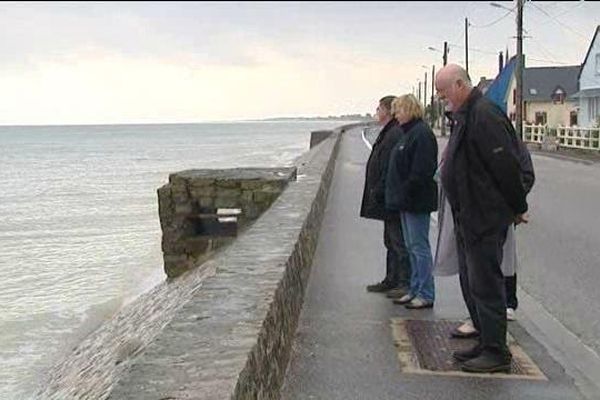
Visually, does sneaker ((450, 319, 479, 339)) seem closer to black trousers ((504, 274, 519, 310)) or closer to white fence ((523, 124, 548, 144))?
black trousers ((504, 274, 519, 310))

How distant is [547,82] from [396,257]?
64509mm

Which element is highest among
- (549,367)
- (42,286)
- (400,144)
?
(400,144)

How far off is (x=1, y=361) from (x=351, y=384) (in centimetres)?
642

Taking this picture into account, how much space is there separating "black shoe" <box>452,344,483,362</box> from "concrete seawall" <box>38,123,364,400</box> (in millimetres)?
1096

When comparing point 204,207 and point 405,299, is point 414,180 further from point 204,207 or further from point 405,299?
point 204,207

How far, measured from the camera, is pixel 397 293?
23.1 feet

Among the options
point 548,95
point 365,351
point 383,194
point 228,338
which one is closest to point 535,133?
point 548,95

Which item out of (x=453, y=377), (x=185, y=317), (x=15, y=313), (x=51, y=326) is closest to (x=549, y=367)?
(x=453, y=377)

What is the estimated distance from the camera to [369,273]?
330 inches

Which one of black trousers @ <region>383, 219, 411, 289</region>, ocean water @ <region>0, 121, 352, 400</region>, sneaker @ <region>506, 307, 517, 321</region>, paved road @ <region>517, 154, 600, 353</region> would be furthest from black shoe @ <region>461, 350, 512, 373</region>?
ocean water @ <region>0, 121, 352, 400</region>

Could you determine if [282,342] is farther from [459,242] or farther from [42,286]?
[42,286]

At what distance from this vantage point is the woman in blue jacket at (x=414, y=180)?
243 inches

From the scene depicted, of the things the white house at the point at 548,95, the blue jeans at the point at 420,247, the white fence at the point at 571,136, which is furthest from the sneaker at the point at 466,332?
the white house at the point at 548,95

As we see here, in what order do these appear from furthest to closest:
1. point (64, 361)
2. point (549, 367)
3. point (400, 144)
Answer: point (64, 361), point (400, 144), point (549, 367)
